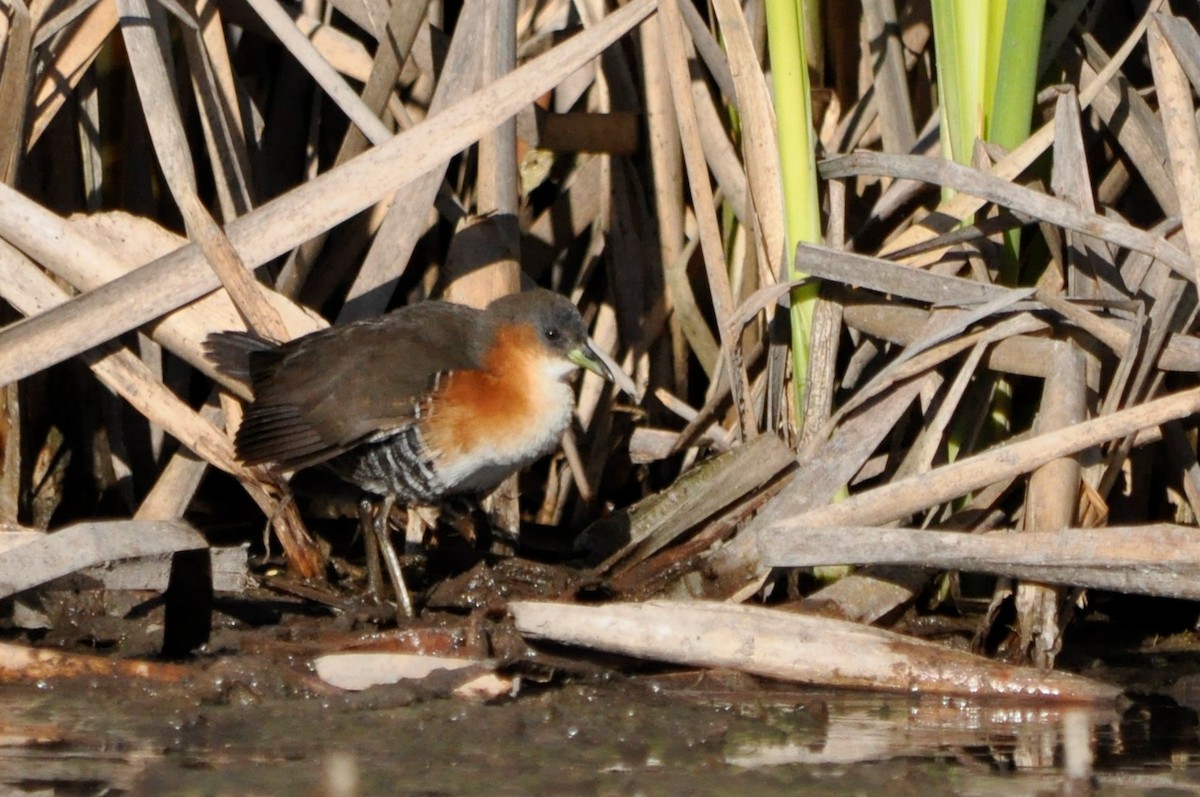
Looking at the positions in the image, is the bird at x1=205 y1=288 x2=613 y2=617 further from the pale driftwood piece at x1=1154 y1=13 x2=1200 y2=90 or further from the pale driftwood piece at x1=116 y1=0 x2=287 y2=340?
the pale driftwood piece at x1=1154 y1=13 x2=1200 y2=90

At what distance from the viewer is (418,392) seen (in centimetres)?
443

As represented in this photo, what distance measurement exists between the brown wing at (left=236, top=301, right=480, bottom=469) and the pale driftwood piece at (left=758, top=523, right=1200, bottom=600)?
1.28m

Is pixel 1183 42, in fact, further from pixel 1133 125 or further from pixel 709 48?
pixel 709 48

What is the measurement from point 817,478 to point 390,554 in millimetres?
1211

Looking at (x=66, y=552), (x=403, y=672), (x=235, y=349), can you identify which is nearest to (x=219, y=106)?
(x=235, y=349)

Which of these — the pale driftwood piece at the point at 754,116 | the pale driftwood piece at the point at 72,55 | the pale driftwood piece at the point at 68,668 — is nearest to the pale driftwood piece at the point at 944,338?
the pale driftwood piece at the point at 754,116

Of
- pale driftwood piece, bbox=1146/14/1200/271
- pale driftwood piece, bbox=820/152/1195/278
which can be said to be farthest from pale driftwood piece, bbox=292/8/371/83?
pale driftwood piece, bbox=1146/14/1200/271

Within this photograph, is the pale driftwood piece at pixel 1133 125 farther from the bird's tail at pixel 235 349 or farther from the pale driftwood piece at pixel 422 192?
the bird's tail at pixel 235 349

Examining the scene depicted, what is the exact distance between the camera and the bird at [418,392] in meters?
4.38

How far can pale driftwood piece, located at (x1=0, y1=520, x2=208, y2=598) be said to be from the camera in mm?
3697

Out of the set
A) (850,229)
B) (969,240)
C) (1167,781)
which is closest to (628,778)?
(1167,781)

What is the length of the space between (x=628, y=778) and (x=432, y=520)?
1994 millimetres

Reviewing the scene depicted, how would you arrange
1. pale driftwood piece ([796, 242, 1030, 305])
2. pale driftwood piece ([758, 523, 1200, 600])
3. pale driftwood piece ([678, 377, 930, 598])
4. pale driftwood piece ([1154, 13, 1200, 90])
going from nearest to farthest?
pale driftwood piece ([758, 523, 1200, 600]) < pale driftwood piece ([1154, 13, 1200, 90]) < pale driftwood piece ([796, 242, 1030, 305]) < pale driftwood piece ([678, 377, 930, 598])

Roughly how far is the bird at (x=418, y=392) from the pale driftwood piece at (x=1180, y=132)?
1639 mm
